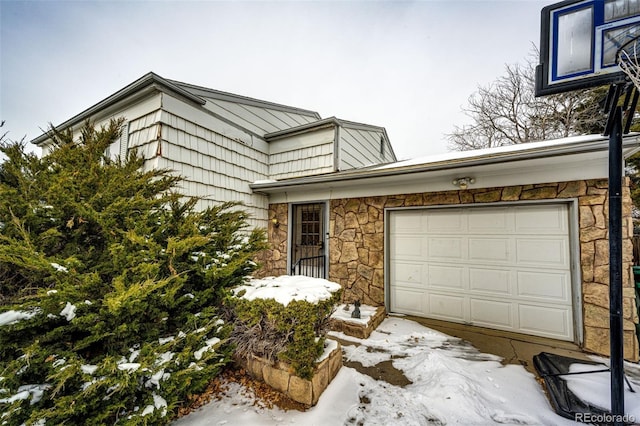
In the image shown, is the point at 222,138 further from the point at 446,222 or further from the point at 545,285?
the point at 545,285

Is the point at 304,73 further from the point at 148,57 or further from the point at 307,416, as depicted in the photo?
the point at 307,416

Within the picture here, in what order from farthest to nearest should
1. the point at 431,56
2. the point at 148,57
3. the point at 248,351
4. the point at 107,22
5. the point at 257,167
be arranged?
the point at 431,56
the point at 148,57
the point at 257,167
the point at 107,22
the point at 248,351

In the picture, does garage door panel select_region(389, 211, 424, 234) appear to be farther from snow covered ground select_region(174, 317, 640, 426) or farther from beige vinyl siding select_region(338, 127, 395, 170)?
snow covered ground select_region(174, 317, 640, 426)

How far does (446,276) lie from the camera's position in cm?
439

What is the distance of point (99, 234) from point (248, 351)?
177cm

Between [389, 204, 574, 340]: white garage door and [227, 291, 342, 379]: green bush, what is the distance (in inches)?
103

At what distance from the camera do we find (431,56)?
781cm

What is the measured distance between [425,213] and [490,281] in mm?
1469

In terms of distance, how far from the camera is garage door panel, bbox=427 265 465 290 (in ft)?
14.1

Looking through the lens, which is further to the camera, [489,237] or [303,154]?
[303,154]

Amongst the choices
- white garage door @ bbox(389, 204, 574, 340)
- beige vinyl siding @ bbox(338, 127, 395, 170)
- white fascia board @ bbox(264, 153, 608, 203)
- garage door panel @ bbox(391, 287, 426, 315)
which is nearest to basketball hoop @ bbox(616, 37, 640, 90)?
white fascia board @ bbox(264, 153, 608, 203)

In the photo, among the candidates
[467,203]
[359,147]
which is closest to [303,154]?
[359,147]

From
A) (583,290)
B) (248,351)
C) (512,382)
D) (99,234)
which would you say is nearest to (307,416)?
(248,351)

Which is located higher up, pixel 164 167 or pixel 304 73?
pixel 304 73
